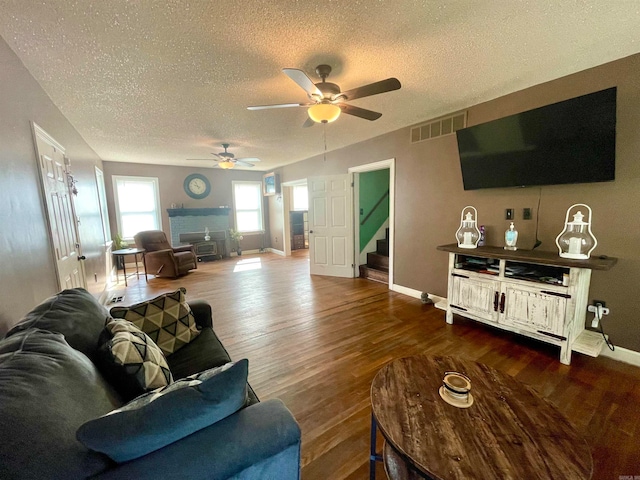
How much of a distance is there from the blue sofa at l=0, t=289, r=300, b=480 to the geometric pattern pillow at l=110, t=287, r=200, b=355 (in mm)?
623

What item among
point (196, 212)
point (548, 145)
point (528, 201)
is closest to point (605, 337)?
point (528, 201)

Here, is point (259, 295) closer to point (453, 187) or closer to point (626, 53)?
point (453, 187)

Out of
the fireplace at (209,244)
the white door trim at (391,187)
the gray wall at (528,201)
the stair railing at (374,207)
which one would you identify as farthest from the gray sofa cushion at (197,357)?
the fireplace at (209,244)

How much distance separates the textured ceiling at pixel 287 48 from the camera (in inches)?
59.4

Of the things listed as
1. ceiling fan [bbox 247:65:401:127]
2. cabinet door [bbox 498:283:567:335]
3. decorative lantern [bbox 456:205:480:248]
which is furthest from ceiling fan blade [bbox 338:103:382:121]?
cabinet door [bbox 498:283:567:335]

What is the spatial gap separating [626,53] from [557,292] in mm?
1927

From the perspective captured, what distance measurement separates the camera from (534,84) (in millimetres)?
2473

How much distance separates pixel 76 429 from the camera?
27.8 inches

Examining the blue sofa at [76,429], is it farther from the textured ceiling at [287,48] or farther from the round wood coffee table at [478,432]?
the textured ceiling at [287,48]

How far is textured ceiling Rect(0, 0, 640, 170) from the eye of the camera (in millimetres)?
1508

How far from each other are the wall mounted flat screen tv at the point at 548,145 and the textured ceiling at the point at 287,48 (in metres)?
0.37

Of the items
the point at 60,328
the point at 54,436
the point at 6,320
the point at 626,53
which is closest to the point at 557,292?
the point at 626,53

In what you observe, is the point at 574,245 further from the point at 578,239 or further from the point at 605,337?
the point at 605,337

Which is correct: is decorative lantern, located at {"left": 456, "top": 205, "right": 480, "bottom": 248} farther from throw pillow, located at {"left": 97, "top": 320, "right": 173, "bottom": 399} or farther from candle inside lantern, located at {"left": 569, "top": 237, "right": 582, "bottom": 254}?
throw pillow, located at {"left": 97, "top": 320, "right": 173, "bottom": 399}
